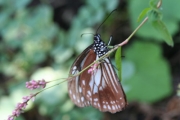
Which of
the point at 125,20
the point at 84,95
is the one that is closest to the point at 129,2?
the point at 125,20

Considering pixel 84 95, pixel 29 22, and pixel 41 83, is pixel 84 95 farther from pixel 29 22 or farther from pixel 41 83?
pixel 29 22

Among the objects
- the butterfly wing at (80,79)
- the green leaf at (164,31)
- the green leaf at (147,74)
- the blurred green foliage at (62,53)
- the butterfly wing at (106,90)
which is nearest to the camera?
the green leaf at (164,31)

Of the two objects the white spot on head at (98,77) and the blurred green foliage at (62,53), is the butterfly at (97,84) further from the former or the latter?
the blurred green foliage at (62,53)

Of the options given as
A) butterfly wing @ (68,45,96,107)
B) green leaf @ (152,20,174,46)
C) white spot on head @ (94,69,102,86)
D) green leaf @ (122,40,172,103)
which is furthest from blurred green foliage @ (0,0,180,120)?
green leaf @ (152,20,174,46)

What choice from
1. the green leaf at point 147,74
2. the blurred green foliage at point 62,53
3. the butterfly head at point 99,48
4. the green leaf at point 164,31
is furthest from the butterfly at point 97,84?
the green leaf at point 147,74

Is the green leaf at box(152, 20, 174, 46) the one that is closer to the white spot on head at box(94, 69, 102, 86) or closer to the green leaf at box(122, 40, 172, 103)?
the white spot on head at box(94, 69, 102, 86)

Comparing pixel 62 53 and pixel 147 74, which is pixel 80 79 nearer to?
pixel 62 53
